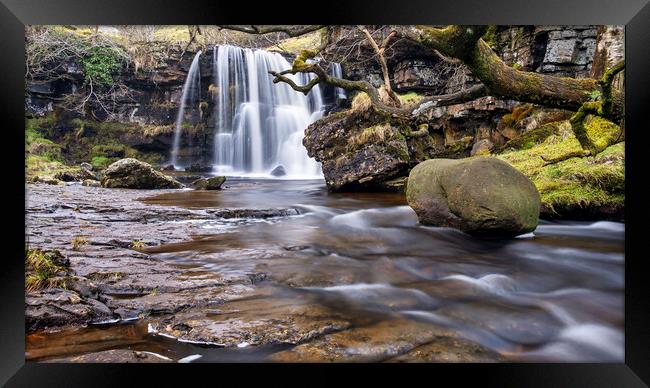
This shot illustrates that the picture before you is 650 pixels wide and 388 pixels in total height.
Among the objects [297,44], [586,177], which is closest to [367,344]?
[586,177]

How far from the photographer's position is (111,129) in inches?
300

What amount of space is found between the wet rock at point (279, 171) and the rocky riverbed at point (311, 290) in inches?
108

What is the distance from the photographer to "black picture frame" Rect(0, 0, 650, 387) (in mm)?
2045

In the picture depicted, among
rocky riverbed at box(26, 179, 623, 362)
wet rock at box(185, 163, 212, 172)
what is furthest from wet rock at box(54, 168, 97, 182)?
wet rock at box(185, 163, 212, 172)

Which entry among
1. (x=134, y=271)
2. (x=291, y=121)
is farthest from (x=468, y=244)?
(x=291, y=121)

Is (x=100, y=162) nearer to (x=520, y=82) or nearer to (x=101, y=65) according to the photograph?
(x=101, y=65)

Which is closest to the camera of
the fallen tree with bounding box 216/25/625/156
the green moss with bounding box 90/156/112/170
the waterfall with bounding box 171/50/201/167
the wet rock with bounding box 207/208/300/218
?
the fallen tree with bounding box 216/25/625/156

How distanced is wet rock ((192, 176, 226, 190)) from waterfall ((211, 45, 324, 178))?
78 cm

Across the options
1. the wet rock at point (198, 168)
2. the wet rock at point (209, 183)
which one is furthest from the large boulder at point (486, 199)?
the wet rock at point (198, 168)

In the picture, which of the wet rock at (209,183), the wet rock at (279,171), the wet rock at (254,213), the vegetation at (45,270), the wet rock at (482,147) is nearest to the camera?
the vegetation at (45,270)

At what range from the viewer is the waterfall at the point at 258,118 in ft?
25.0

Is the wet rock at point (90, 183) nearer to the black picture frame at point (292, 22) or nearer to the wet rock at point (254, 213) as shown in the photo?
the wet rock at point (254, 213)

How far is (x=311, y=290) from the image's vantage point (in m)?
2.86

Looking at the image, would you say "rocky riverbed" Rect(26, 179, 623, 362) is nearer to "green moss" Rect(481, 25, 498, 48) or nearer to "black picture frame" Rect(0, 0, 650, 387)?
"black picture frame" Rect(0, 0, 650, 387)
